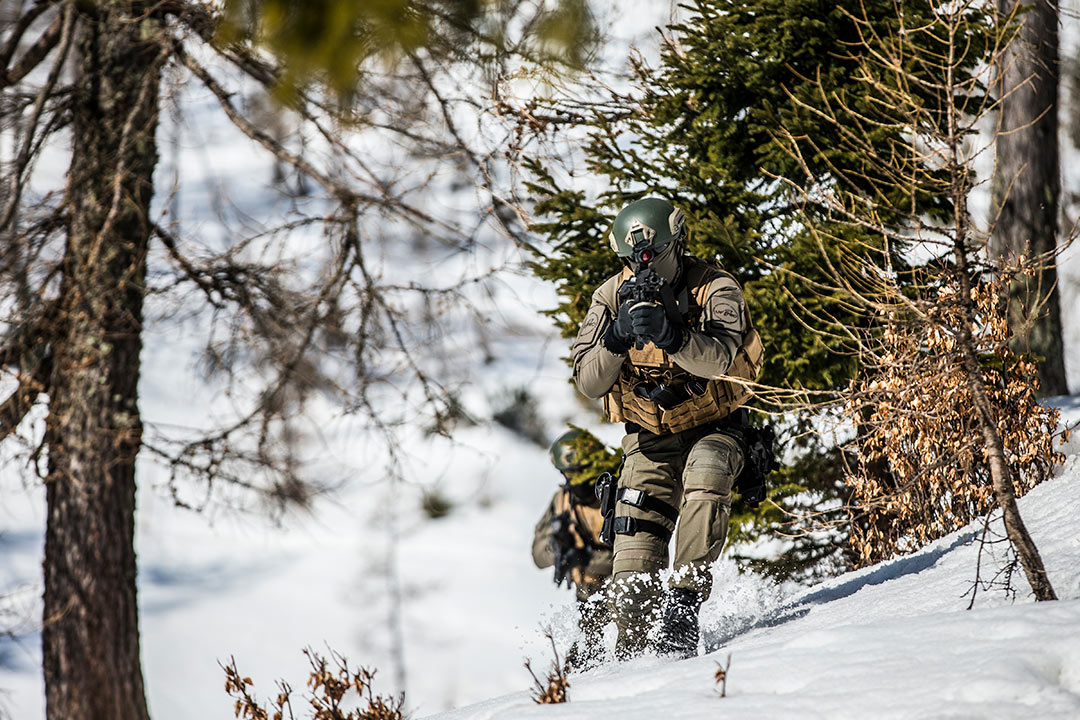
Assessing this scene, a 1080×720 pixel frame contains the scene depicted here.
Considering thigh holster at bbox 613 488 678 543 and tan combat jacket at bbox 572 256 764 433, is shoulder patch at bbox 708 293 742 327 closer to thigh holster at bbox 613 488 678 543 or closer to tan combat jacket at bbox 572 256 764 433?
tan combat jacket at bbox 572 256 764 433

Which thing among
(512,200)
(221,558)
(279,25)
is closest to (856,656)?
(279,25)

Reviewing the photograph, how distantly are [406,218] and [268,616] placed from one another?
12360 millimetres

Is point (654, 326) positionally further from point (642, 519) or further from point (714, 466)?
point (642, 519)

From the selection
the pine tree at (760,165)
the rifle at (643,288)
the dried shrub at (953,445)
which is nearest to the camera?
the rifle at (643,288)

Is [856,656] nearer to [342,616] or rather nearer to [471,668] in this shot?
[471,668]

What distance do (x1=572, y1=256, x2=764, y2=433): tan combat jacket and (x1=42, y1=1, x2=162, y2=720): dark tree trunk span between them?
420 centimetres

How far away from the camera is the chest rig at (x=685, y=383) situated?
389 cm

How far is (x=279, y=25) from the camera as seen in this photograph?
3.70 meters

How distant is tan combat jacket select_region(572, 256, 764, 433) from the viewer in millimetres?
3693

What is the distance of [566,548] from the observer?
667cm

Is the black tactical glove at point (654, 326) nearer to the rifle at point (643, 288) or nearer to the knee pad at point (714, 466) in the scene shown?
the rifle at point (643, 288)

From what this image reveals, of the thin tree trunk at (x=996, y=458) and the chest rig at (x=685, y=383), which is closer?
the thin tree trunk at (x=996, y=458)

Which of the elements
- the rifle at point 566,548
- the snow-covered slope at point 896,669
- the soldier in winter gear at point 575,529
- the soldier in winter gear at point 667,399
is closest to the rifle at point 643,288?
the soldier in winter gear at point 667,399

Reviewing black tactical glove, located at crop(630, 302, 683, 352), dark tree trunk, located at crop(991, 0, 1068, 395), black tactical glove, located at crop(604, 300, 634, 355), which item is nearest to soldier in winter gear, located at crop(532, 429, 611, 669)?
black tactical glove, located at crop(604, 300, 634, 355)
